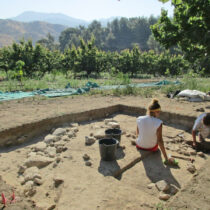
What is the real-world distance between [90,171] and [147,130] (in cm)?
115

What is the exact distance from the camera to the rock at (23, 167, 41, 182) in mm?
2963

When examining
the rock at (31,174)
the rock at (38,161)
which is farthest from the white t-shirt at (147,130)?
the rock at (31,174)

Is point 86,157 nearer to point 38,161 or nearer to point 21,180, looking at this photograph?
point 38,161

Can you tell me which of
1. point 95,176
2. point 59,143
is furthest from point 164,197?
point 59,143

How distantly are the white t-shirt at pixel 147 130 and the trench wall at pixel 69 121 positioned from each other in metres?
1.90

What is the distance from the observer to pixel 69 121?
17.7ft

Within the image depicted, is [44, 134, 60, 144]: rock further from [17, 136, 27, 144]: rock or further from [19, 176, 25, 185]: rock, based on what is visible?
[19, 176, 25, 185]: rock

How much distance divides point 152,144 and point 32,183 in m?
2.01

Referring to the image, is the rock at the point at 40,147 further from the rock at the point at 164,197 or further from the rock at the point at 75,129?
the rock at the point at 164,197

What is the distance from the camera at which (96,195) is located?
252 centimetres

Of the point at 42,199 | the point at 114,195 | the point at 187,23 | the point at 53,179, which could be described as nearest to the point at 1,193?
the point at 42,199

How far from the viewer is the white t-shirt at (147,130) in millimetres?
3518

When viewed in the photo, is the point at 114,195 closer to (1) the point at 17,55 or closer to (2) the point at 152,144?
(2) the point at 152,144

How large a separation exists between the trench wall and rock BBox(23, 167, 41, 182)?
1.31 metres
